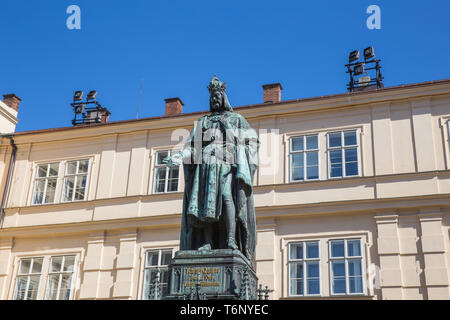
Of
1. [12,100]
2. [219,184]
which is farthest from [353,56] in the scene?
[219,184]

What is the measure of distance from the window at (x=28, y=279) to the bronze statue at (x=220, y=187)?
1498cm

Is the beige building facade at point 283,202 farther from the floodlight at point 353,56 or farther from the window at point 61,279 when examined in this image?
the floodlight at point 353,56

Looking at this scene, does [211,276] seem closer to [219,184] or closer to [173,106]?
[219,184]

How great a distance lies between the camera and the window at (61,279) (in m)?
20.7

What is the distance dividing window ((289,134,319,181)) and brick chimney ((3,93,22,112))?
41.8ft

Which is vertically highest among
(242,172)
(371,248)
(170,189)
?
(170,189)

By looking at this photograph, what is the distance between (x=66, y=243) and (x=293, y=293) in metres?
8.31

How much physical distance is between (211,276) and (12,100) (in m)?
21.6

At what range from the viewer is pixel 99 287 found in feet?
66.6

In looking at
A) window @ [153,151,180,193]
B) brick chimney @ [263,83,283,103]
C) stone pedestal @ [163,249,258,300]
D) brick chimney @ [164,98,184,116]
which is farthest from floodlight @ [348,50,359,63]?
stone pedestal @ [163,249,258,300]

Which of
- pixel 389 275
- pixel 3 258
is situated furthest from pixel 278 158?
pixel 3 258

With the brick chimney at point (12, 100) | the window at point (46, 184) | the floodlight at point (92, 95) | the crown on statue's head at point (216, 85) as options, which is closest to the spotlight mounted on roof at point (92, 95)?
the floodlight at point (92, 95)
